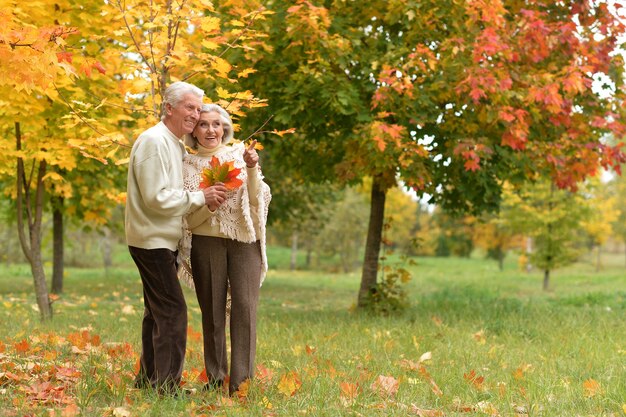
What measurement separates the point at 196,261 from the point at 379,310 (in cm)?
596

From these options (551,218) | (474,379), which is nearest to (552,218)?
(551,218)

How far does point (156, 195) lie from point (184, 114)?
1.72ft

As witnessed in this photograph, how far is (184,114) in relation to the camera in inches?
154

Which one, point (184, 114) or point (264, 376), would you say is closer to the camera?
point (184, 114)

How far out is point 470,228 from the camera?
3544 centimetres

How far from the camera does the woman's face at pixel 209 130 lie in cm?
400

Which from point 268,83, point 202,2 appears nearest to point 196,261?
point 202,2

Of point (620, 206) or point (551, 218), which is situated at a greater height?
point (620, 206)

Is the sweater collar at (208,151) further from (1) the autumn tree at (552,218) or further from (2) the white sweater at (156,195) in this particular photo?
(1) the autumn tree at (552,218)

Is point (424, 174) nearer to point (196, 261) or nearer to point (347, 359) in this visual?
point (347, 359)

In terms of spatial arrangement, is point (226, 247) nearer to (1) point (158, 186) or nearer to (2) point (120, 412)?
(1) point (158, 186)

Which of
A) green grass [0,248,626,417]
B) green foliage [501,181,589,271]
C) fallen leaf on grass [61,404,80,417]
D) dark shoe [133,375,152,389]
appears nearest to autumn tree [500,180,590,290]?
green foliage [501,181,589,271]

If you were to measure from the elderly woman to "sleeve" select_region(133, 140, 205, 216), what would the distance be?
8.8 inches

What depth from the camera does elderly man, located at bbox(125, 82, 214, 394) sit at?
3750mm
